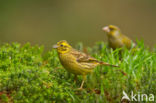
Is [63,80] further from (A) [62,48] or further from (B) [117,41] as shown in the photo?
(B) [117,41]

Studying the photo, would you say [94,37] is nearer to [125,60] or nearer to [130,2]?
[130,2]

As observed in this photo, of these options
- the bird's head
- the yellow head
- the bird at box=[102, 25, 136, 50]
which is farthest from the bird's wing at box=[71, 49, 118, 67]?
the bird's head

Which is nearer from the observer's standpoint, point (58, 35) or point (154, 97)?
point (154, 97)

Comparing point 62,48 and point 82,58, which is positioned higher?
point 62,48

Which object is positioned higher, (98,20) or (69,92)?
(98,20)

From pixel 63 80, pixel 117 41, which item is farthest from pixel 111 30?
pixel 63 80

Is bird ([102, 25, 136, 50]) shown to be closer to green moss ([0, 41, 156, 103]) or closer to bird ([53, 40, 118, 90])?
green moss ([0, 41, 156, 103])

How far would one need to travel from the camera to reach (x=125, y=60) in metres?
8.51

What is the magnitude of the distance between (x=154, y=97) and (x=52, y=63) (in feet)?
7.60

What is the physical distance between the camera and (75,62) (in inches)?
305

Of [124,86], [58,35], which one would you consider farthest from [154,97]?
[58,35]

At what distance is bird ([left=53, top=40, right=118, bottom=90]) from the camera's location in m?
7.71

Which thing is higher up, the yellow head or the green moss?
the yellow head

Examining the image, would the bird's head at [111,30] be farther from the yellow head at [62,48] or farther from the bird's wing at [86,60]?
the yellow head at [62,48]
